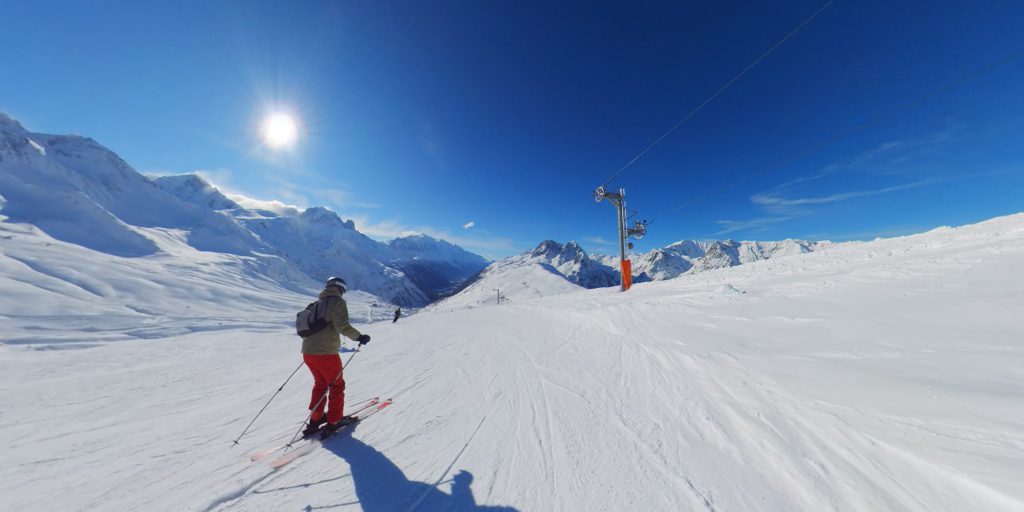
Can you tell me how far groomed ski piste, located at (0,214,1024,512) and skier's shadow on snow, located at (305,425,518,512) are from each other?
2cm

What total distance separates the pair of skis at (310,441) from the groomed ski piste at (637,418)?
14cm

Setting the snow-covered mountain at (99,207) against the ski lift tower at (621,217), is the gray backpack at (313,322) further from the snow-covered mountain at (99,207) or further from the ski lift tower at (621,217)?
the snow-covered mountain at (99,207)

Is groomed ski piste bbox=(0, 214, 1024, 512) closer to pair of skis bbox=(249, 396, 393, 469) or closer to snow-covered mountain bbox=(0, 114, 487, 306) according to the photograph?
pair of skis bbox=(249, 396, 393, 469)

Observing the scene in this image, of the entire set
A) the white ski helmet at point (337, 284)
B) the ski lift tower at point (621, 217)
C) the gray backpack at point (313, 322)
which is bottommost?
the gray backpack at point (313, 322)

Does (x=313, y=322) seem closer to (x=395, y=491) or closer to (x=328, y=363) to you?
(x=328, y=363)

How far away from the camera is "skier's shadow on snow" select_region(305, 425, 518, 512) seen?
3043 mm

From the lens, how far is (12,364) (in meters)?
8.17

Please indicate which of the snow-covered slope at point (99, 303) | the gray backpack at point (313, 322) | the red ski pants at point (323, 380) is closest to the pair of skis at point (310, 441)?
the red ski pants at point (323, 380)

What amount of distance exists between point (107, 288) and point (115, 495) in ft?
116

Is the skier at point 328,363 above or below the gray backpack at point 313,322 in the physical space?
below

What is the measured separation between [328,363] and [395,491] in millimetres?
2397

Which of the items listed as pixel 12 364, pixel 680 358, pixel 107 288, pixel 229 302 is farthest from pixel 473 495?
pixel 229 302

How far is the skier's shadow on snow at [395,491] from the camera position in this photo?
120 inches

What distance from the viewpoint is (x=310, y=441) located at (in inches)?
173
